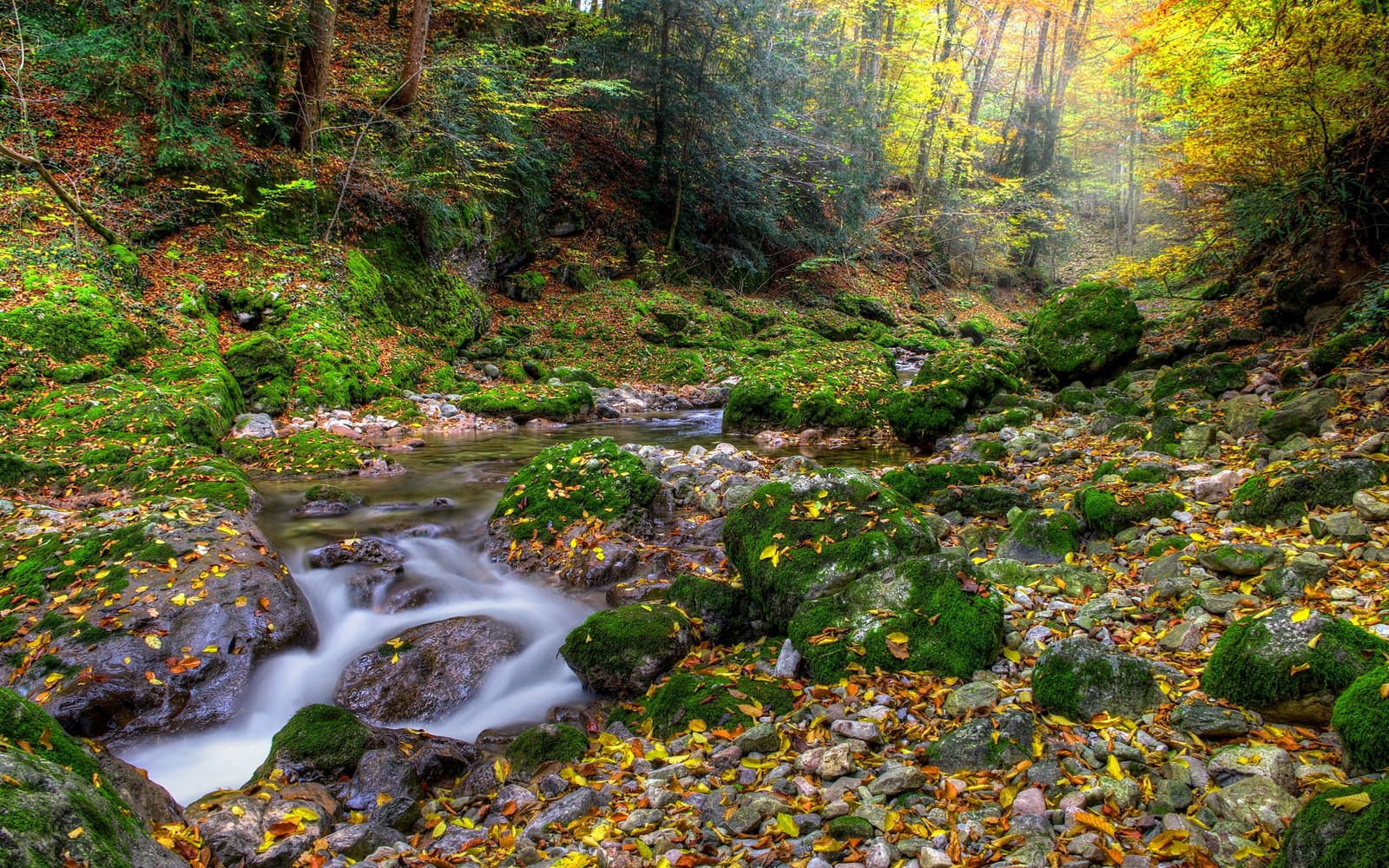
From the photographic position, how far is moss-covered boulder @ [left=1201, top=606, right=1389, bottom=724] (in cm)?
263

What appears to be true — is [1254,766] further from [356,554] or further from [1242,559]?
[356,554]

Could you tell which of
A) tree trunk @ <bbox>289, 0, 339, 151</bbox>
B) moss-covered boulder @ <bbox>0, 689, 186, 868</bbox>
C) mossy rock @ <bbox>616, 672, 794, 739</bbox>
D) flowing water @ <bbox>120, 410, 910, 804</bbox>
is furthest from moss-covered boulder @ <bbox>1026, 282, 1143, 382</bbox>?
tree trunk @ <bbox>289, 0, 339, 151</bbox>

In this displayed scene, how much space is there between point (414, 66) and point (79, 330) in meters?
8.97

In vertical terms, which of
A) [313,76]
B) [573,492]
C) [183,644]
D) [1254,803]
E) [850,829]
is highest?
[313,76]

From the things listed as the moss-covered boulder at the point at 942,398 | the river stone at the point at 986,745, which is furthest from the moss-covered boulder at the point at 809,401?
the river stone at the point at 986,745

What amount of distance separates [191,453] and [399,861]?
21.0 ft

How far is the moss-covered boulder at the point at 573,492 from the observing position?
6.72 meters

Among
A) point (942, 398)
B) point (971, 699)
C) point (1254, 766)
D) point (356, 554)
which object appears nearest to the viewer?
point (1254, 766)

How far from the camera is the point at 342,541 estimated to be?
6418 mm

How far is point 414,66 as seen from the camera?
14562 millimetres

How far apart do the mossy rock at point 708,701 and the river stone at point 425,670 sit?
1.44 m

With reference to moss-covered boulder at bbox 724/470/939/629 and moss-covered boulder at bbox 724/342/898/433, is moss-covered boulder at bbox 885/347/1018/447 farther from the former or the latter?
moss-covered boulder at bbox 724/470/939/629

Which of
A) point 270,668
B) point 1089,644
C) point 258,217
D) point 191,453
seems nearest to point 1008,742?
point 1089,644

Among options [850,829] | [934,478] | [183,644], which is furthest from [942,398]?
[183,644]
